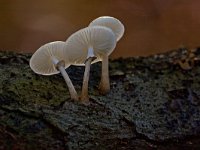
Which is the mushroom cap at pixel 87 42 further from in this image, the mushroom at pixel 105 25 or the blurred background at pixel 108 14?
the blurred background at pixel 108 14

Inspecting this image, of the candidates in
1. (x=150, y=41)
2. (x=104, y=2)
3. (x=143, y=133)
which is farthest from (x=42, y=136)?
(x=104, y=2)

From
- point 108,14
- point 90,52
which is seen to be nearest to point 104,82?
point 90,52

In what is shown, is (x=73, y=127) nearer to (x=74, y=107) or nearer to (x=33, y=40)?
(x=74, y=107)

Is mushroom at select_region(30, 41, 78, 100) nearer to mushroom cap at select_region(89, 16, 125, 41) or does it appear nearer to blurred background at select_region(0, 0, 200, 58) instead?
mushroom cap at select_region(89, 16, 125, 41)

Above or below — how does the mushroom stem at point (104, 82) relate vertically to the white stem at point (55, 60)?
below

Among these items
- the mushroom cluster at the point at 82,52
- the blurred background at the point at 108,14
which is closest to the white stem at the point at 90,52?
the mushroom cluster at the point at 82,52

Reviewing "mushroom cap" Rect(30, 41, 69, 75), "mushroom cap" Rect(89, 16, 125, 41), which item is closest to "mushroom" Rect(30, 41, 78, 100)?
"mushroom cap" Rect(30, 41, 69, 75)

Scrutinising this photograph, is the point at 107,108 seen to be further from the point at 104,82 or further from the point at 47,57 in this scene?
the point at 47,57
